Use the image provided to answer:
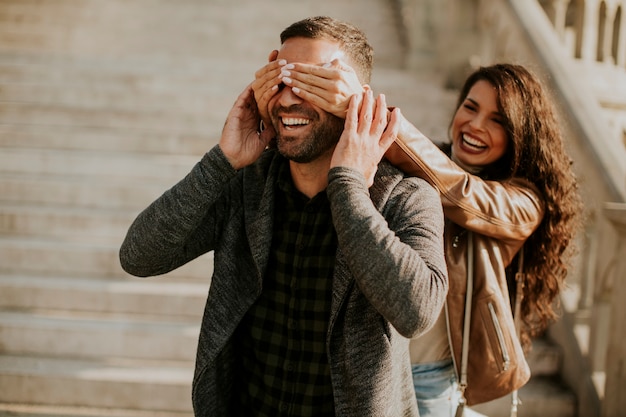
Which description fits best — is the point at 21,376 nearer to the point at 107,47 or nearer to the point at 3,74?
the point at 3,74

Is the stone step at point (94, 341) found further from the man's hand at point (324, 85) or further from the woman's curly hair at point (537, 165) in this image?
the man's hand at point (324, 85)

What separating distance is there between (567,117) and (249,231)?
2.68 metres

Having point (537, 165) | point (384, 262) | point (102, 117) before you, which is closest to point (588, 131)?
point (537, 165)

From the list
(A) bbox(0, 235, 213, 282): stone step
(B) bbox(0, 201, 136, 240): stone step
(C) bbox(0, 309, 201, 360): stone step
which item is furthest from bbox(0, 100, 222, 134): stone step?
(C) bbox(0, 309, 201, 360): stone step

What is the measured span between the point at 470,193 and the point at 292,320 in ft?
2.29

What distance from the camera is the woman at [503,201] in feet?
6.23

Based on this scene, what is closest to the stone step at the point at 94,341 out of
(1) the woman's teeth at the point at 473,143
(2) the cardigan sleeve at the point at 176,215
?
(2) the cardigan sleeve at the point at 176,215

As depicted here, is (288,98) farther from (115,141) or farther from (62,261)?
(115,141)

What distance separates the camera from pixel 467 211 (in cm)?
184

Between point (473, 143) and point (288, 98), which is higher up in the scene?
point (288, 98)

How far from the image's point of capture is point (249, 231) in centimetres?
171

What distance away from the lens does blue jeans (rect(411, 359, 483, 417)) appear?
2057 millimetres

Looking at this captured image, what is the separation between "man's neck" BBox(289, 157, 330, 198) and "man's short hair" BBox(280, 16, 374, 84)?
0.96 ft

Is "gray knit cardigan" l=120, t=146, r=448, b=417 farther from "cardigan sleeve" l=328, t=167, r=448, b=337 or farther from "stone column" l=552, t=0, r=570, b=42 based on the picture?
"stone column" l=552, t=0, r=570, b=42
